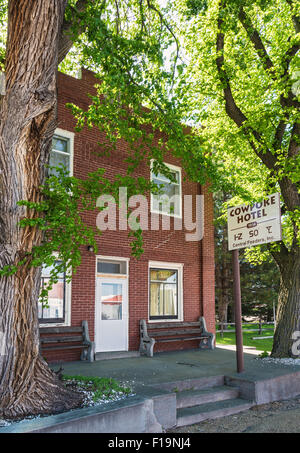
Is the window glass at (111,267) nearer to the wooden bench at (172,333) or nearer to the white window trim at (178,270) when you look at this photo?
the white window trim at (178,270)

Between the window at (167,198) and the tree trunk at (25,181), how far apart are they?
7270mm

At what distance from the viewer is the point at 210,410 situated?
259 inches

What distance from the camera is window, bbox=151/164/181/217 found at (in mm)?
Result: 12773

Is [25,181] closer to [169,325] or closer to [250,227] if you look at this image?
[250,227]

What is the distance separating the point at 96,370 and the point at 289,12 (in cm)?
927

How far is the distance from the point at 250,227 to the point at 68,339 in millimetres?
4966

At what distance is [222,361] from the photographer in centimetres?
1007

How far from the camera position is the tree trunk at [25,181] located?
16.5 feet

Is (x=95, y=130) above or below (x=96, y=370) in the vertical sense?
above

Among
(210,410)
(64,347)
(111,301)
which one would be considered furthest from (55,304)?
(210,410)

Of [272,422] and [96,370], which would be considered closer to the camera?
[272,422]

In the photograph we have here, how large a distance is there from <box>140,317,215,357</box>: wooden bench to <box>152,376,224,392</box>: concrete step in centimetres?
352

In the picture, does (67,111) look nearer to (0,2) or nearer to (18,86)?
(0,2)
